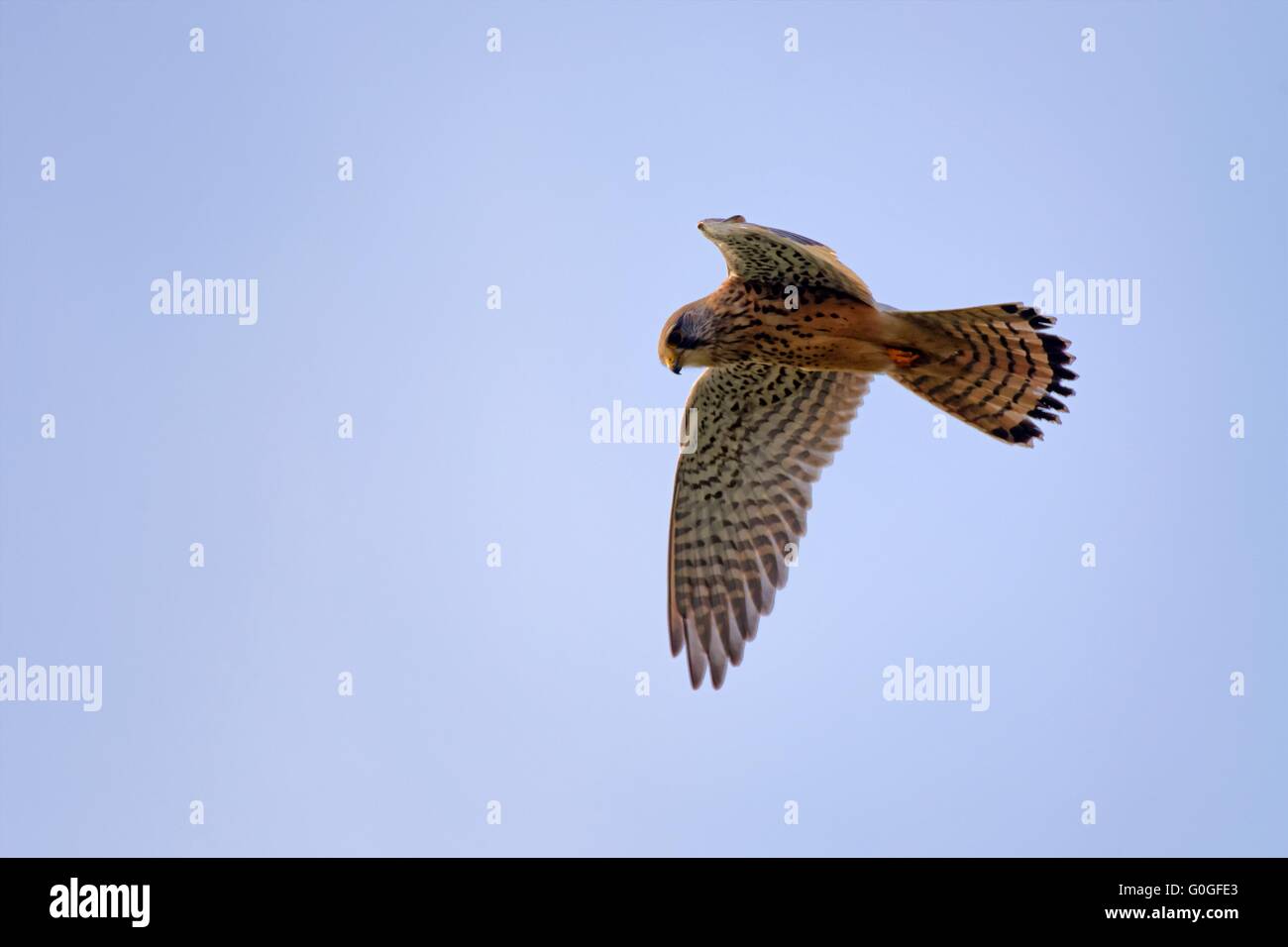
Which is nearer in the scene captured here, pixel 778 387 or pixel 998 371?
pixel 998 371

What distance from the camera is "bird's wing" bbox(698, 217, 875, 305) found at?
7.84 meters

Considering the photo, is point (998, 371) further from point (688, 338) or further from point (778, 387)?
point (688, 338)

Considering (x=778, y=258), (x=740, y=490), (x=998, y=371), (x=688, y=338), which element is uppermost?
(x=778, y=258)

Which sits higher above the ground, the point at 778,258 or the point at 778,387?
the point at 778,258

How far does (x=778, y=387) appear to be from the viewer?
9.20 metres

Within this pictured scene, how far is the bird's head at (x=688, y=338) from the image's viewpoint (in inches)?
333

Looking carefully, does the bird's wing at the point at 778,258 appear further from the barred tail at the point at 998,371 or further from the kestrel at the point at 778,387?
the barred tail at the point at 998,371

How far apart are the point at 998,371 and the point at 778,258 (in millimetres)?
1417

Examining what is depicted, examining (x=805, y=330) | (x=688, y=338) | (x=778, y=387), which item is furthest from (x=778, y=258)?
(x=778, y=387)

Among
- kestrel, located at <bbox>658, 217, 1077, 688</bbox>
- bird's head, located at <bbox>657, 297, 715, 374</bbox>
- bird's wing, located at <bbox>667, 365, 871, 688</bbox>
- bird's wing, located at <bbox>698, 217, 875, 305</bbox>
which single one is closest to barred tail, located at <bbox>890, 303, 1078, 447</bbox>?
kestrel, located at <bbox>658, 217, 1077, 688</bbox>

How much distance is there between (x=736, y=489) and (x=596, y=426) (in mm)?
1095
